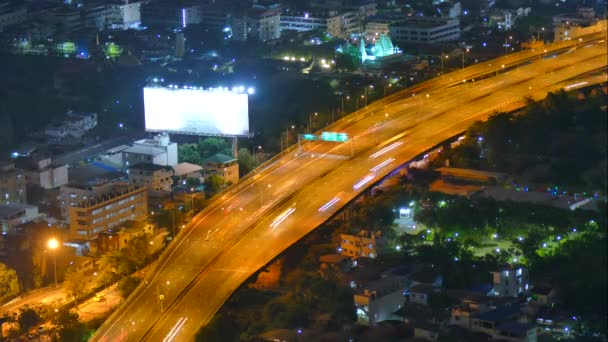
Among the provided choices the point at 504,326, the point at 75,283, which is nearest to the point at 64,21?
the point at 75,283

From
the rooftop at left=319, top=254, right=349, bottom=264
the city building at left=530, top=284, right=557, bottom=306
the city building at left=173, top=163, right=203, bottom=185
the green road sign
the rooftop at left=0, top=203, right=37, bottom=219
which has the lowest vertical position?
the rooftop at left=0, top=203, right=37, bottom=219

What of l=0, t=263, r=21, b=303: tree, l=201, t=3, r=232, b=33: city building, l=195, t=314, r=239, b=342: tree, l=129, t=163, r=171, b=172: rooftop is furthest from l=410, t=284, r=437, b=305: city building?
l=201, t=3, r=232, b=33: city building

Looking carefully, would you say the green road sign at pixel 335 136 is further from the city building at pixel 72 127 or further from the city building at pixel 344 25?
the city building at pixel 344 25

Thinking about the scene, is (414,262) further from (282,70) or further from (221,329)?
(282,70)

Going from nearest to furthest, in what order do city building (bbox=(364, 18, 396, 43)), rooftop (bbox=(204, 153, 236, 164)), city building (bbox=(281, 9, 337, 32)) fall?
rooftop (bbox=(204, 153, 236, 164)) < city building (bbox=(364, 18, 396, 43)) < city building (bbox=(281, 9, 337, 32))

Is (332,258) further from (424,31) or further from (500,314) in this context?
(424,31)

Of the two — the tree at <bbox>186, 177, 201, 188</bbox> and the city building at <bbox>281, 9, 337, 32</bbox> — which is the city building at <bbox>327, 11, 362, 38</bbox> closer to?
the city building at <bbox>281, 9, 337, 32</bbox>
